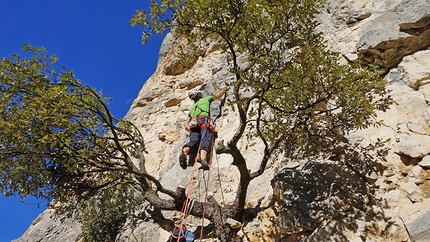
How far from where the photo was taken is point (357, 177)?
7.75 metres

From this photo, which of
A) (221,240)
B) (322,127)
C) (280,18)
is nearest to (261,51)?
(280,18)

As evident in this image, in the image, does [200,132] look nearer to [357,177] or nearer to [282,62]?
Answer: [282,62]

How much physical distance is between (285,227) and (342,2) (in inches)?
401

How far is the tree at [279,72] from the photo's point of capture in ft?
24.6

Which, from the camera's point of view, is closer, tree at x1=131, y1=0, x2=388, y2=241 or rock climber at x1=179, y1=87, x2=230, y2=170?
tree at x1=131, y1=0, x2=388, y2=241

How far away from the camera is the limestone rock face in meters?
6.81

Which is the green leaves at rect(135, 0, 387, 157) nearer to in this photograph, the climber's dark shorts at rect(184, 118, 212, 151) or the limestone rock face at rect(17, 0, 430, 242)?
the limestone rock face at rect(17, 0, 430, 242)

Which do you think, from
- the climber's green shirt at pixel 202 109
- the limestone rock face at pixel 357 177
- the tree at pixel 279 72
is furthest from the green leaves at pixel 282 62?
the climber's green shirt at pixel 202 109

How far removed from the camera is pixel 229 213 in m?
8.82

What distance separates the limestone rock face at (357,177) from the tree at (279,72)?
519 millimetres

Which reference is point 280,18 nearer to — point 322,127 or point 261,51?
point 261,51

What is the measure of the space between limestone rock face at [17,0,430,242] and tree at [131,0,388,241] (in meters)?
0.52

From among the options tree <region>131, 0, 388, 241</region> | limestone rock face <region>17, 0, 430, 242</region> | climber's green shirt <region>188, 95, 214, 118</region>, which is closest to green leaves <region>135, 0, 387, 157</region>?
tree <region>131, 0, 388, 241</region>

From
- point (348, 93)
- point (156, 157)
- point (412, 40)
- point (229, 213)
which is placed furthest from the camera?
point (156, 157)
